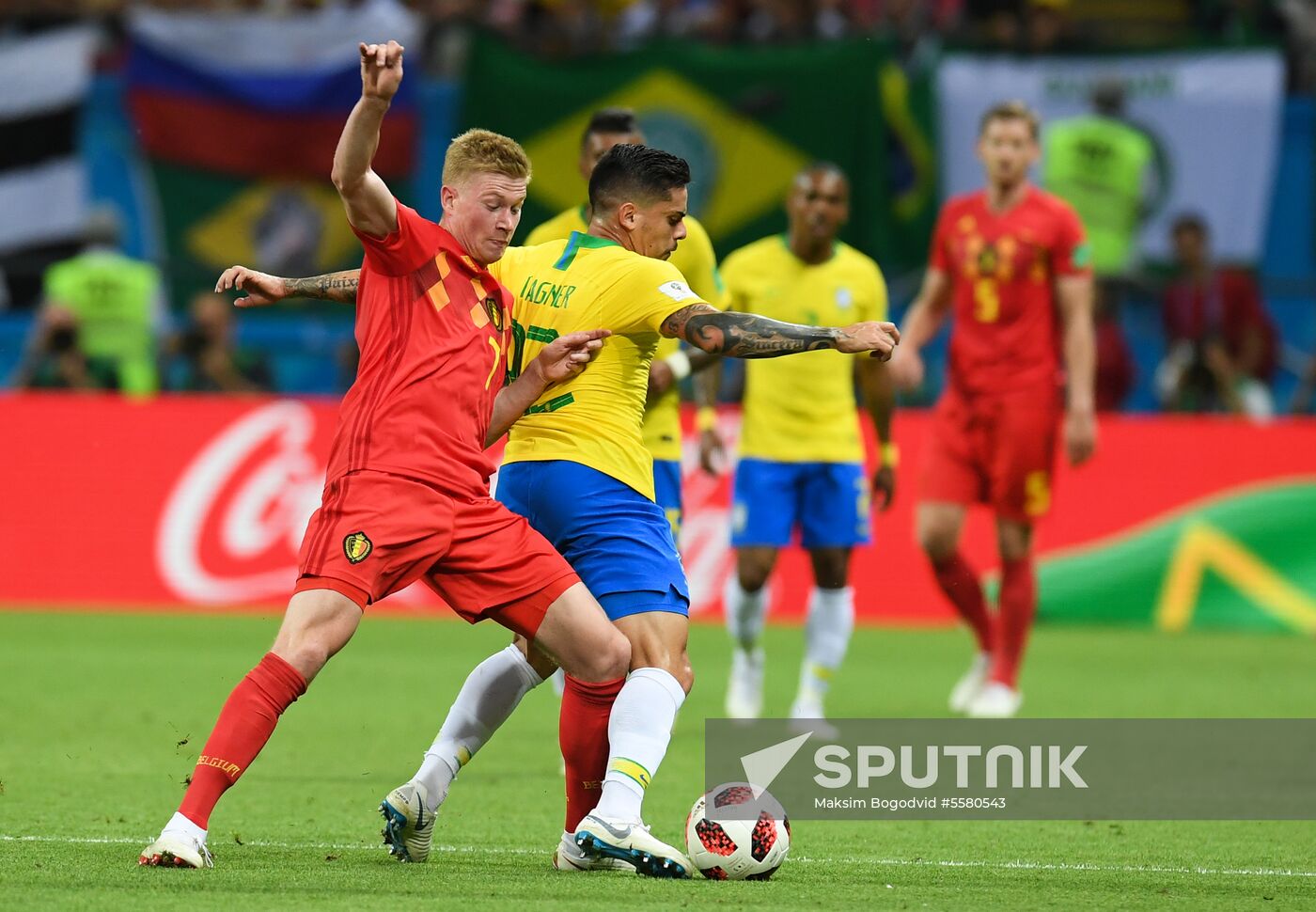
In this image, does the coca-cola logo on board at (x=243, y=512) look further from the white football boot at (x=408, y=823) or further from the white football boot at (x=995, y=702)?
the white football boot at (x=408, y=823)

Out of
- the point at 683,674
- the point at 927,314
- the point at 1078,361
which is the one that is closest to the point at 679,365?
the point at 683,674

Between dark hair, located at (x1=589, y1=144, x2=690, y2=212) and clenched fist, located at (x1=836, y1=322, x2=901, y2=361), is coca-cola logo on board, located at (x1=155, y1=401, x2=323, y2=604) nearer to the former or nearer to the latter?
dark hair, located at (x1=589, y1=144, x2=690, y2=212)

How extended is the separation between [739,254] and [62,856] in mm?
5288

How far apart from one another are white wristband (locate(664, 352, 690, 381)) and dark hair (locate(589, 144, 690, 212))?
192 centimetres

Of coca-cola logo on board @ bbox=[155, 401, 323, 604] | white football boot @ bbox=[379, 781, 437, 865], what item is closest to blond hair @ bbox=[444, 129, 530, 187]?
white football boot @ bbox=[379, 781, 437, 865]

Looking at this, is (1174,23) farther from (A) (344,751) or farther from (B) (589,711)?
(B) (589,711)

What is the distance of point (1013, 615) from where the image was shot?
10500 millimetres

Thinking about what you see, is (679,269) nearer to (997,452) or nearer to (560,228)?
(560,228)

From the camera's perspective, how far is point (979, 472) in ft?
35.1

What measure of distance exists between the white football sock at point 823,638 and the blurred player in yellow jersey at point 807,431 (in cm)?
1

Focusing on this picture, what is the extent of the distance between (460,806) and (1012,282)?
475cm

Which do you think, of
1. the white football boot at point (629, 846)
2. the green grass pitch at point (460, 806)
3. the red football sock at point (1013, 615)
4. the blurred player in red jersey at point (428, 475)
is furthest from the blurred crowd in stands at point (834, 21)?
the white football boot at point (629, 846)

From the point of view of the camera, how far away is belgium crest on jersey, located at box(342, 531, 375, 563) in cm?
555

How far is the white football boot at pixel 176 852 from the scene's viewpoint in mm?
5328
